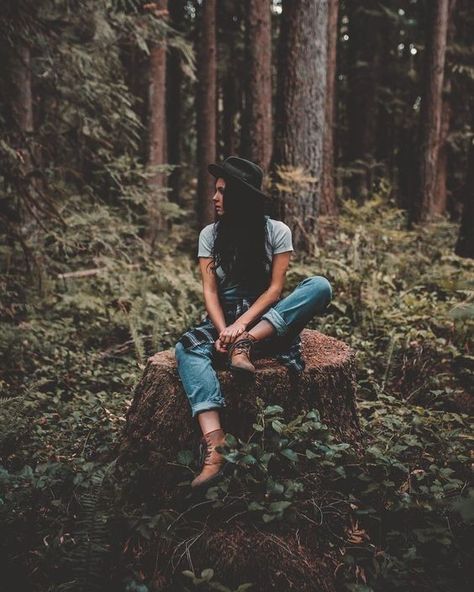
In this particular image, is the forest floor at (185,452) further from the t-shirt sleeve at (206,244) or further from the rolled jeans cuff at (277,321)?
the t-shirt sleeve at (206,244)

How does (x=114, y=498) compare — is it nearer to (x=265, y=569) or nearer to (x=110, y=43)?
(x=265, y=569)

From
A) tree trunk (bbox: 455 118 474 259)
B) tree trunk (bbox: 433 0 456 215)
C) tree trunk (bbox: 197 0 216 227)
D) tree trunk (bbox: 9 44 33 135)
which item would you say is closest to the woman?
tree trunk (bbox: 455 118 474 259)

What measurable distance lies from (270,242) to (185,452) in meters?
1.80

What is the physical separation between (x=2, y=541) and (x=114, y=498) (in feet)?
2.26

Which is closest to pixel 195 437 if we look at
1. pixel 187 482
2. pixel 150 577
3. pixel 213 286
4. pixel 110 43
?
pixel 187 482

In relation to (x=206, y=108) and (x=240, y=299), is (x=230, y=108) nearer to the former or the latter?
(x=206, y=108)

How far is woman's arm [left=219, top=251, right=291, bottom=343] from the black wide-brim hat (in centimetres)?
56

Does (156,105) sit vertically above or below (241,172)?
above

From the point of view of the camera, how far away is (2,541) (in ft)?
9.90

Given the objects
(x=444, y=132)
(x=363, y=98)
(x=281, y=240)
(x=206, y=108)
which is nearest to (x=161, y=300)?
(x=281, y=240)

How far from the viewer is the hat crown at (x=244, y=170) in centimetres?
397

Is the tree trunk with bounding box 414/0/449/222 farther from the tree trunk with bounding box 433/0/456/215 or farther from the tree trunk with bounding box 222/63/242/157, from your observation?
the tree trunk with bounding box 222/63/242/157

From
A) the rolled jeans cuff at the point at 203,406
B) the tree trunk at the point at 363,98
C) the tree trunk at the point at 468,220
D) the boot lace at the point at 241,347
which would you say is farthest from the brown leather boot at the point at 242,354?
the tree trunk at the point at 363,98

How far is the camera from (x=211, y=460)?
3.20m
